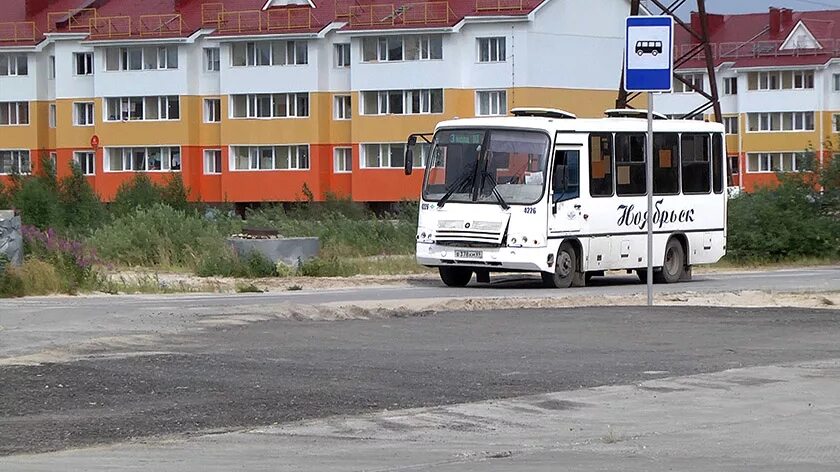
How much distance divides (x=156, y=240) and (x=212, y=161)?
53.4 metres

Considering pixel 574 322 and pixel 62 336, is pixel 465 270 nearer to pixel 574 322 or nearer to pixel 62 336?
pixel 574 322

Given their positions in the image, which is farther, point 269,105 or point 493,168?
point 269,105

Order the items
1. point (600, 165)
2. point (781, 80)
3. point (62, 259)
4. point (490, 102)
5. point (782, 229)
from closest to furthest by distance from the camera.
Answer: point (62, 259) < point (600, 165) < point (782, 229) < point (490, 102) < point (781, 80)

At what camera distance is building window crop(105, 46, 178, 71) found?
88.4 meters

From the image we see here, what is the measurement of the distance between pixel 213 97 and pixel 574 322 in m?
71.3

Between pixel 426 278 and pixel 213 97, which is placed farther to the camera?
A: pixel 213 97

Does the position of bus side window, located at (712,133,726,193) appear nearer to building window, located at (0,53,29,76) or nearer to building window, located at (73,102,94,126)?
building window, located at (73,102,94,126)

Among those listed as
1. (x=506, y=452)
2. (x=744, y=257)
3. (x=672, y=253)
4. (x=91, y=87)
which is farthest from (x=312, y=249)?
(x=91, y=87)

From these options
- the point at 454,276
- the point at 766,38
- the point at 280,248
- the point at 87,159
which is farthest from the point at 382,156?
the point at 454,276

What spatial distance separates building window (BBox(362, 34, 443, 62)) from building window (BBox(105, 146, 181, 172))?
42.0ft

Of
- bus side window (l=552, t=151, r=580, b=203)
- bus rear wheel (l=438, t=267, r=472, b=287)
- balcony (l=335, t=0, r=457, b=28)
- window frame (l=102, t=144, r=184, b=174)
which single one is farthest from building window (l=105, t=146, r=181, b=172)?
bus side window (l=552, t=151, r=580, b=203)

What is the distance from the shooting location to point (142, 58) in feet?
291

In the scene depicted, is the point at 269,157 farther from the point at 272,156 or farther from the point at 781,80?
the point at 781,80

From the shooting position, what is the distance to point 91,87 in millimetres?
90812
